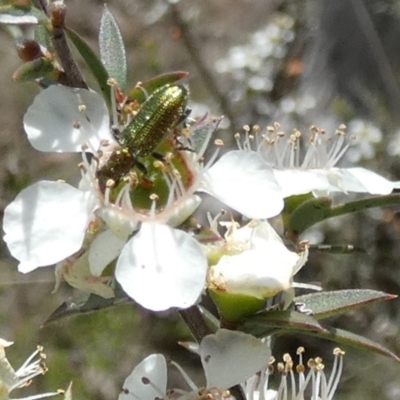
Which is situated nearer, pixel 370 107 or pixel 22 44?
pixel 22 44

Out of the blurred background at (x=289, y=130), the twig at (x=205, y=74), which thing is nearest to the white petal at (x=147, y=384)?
the blurred background at (x=289, y=130)

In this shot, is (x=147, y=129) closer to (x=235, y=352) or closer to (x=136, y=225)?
(x=136, y=225)

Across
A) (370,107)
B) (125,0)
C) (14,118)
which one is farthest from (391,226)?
(125,0)

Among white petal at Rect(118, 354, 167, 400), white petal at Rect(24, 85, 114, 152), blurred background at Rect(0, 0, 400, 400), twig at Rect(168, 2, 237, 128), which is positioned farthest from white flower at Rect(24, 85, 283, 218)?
twig at Rect(168, 2, 237, 128)

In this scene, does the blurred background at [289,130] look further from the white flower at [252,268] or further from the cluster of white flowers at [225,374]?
the white flower at [252,268]

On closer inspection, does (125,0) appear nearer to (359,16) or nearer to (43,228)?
(359,16)

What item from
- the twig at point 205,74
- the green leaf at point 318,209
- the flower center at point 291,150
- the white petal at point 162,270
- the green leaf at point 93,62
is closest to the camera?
the white petal at point 162,270

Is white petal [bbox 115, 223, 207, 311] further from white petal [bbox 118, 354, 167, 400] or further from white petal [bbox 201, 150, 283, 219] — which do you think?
white petal [bbox 118, 354, 167, 400]
